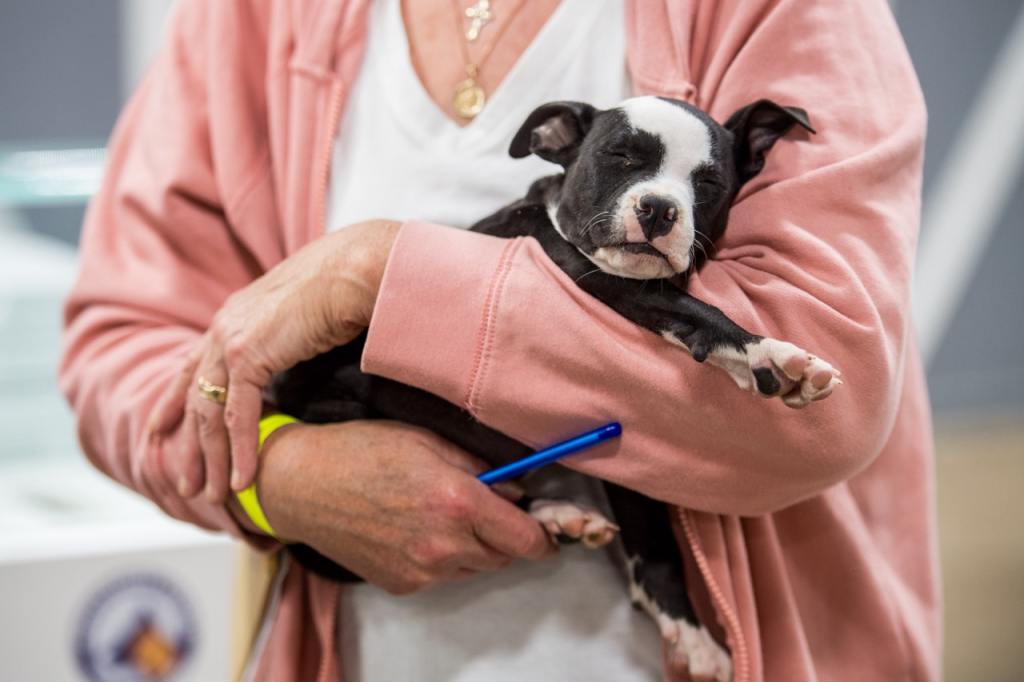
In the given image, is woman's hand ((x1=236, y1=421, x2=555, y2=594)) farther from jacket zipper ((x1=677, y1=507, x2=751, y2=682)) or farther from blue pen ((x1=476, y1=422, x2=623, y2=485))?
jacket zipper ((x1=677, y1=507, x2=751, y2=682))

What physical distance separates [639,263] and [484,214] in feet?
0.74

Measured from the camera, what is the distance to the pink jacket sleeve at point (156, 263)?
111 cm

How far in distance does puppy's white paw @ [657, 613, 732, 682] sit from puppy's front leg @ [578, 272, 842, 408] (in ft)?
0.87

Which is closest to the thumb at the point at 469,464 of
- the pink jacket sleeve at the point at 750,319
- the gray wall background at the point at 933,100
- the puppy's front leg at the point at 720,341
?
the pink jacket sleeve at the point at 750,319

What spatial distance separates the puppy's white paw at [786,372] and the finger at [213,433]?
50 centimetres

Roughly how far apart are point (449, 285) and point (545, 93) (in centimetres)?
27

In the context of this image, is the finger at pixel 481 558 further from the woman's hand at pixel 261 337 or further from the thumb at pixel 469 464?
the woman's hand at pixel 261 337

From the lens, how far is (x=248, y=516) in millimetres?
1036

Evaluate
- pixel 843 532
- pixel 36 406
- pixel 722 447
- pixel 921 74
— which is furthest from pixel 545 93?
pixel 921 74

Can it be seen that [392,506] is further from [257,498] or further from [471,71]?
[471,71]

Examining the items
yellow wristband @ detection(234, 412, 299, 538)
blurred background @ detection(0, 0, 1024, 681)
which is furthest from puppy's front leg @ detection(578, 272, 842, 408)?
blurred background @ detection(0, 0, 1024, 681)

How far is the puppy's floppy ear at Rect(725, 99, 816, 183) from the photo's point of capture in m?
0.87

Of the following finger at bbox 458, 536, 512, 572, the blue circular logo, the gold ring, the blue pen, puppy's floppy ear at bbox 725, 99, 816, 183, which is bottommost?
the blue circular logo

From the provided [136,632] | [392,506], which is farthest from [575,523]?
[136,632]
